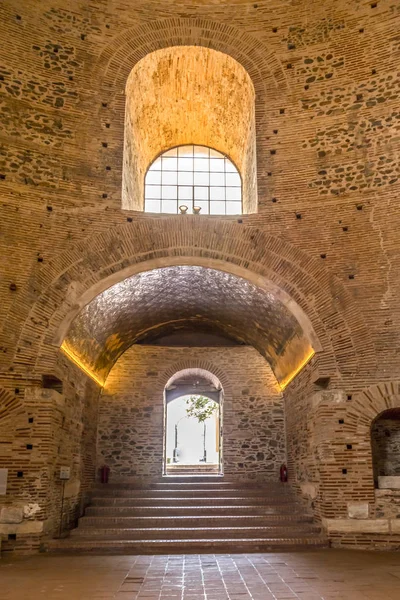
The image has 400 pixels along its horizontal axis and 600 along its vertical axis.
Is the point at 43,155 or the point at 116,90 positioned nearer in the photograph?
the point at 43,155

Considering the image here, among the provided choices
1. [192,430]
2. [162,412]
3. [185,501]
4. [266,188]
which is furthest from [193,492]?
[192,430]

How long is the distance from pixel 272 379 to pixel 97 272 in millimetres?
6724

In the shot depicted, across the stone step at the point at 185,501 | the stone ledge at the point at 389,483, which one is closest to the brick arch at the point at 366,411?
the stone ledge at the point at 389,483

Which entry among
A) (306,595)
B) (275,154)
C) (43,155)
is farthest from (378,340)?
(43,155)

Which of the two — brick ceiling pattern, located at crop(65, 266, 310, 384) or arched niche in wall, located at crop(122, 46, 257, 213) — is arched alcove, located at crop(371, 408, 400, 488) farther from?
arched niche in wall, located at crop(122, 46, 257, 213)

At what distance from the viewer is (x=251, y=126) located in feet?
41.0

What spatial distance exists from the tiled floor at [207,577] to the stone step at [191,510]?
8.00 feet

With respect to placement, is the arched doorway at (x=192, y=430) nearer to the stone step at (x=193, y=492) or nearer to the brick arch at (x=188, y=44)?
the stone step at (x=193, y=492)

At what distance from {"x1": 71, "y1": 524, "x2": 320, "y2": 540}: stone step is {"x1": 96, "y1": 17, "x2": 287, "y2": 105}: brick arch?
27.3 feet

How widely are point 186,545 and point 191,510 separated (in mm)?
2055

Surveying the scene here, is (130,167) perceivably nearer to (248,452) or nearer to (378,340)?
(378,340)

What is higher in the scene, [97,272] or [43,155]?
[43,155]

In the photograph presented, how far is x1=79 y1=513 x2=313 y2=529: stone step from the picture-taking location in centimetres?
1064

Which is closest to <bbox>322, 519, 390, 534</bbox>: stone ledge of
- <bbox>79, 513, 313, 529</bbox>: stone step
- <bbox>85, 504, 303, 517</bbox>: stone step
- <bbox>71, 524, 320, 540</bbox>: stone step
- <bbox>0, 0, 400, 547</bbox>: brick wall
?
<bbox>0, 0, 400, 547</bbox>: brick wall
